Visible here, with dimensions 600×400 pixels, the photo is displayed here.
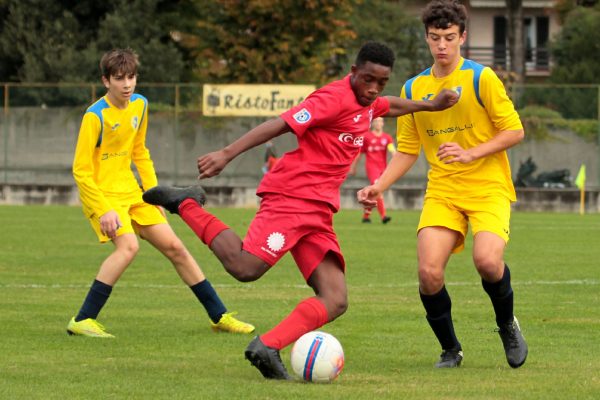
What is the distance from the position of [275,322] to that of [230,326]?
71 cm

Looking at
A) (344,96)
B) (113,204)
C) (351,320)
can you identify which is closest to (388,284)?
(351,320)

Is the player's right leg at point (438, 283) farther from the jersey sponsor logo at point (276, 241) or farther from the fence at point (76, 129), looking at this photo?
the fence at point (76, 129)

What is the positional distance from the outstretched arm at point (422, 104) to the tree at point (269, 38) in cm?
3137

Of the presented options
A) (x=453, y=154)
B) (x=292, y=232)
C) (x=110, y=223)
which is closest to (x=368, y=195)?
(x=453, y=154)

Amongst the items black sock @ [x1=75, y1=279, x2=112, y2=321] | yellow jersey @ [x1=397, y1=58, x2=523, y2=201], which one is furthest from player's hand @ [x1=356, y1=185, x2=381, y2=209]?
black sock @ [x1=75, y1=279, x2=112, y2=321]

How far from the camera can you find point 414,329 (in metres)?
9.92

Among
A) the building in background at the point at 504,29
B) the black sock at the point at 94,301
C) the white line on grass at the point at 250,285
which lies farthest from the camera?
the building in background at the point at 504,29

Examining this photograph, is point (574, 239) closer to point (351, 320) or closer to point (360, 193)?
point (351, 320)

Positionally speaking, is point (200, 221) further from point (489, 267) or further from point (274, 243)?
point (489, 267)

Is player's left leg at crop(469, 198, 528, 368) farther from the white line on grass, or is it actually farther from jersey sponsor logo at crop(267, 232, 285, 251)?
the white line on grass

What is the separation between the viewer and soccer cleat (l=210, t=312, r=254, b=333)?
385 inches

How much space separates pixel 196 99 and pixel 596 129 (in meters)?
9.42

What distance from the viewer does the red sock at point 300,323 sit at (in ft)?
24.2

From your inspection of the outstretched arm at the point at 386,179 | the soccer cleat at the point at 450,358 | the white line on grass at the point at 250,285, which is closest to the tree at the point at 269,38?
the white line on grass at the point at 250,285
